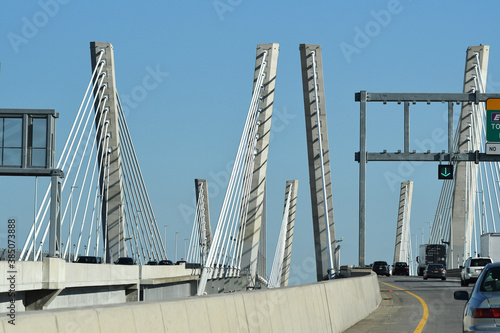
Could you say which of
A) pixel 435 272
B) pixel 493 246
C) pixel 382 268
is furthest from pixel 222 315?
pixel 382 268

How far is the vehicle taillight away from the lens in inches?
441

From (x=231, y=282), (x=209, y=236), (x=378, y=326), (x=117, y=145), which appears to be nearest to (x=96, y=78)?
(x=117, y=145)

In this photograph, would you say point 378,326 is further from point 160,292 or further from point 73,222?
point 160,292

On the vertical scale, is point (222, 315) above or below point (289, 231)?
below

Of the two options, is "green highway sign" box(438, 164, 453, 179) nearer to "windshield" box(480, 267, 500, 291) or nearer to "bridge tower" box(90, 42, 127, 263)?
"bridge tower" box(90, 42, 127, 263)

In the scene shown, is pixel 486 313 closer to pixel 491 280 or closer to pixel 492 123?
pixel 491 280

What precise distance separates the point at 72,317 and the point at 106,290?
3714 cm

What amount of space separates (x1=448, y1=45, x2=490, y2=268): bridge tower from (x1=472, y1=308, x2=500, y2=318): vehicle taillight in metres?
49.7

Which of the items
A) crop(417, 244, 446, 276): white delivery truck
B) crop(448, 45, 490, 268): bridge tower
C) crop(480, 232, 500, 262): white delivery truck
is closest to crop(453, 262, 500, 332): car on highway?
crop(480, 232, 500, 262): white delivery truck

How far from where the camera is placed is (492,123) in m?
45.9

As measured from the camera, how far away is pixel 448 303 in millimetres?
30484

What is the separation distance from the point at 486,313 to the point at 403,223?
11419 cm

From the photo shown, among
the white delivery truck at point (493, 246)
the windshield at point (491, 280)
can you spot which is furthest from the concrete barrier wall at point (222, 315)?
the white delivery truck at point (493, 246)

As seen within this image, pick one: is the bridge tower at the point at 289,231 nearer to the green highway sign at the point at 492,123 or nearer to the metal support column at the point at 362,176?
the metal support column at the point at 362,176
